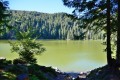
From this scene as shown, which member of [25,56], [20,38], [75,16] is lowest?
[25,56]

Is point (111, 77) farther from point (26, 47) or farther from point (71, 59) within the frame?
point (71, 59)

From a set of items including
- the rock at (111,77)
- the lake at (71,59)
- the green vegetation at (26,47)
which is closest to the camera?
the rock at (111,77)

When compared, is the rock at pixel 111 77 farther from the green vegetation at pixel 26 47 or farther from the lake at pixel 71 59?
the lake at pixel 71 59

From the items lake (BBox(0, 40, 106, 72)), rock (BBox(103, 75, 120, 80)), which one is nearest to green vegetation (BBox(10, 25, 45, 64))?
lake (BBox(0, 40, 106, 72))

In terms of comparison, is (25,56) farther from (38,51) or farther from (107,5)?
(107,5)

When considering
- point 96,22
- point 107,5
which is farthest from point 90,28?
point 107,5

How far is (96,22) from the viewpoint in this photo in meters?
18.3

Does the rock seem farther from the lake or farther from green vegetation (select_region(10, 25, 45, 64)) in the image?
the lake

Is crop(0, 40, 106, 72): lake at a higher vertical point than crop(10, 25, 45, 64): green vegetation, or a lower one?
lower

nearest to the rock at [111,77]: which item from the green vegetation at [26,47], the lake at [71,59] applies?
the green vegetation at [26,47]

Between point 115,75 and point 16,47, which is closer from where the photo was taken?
point 115,75

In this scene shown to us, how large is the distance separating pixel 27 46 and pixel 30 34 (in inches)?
82.2

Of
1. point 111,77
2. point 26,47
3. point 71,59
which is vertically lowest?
point 71,59

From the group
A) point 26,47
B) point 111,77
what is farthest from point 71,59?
point 111,77
